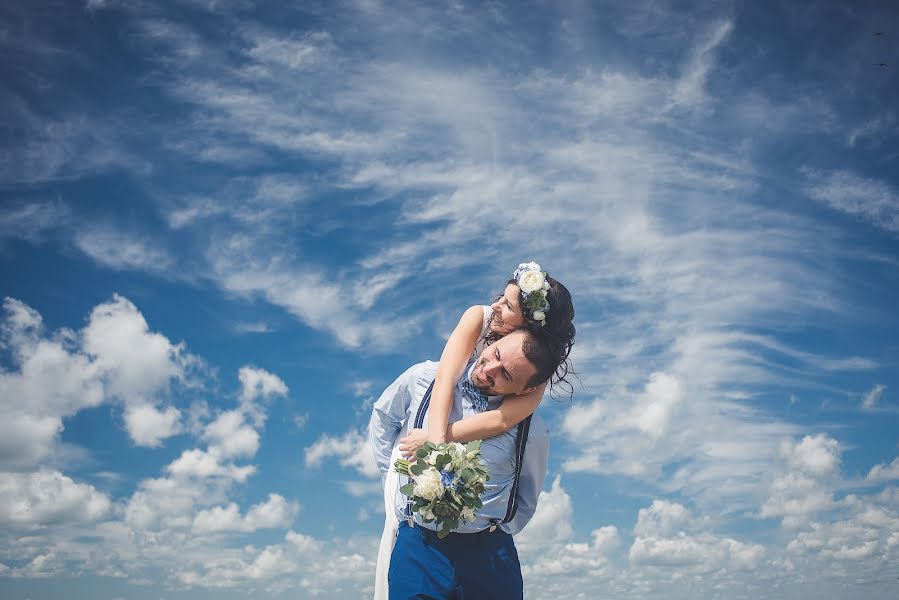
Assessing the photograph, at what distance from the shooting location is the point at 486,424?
646 centimetres

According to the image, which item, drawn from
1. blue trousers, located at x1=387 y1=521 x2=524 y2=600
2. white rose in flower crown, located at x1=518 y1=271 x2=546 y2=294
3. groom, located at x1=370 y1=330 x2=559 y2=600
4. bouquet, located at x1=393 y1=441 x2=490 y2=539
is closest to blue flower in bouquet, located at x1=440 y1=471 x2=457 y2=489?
bouquet, located at x1=393 y1=441 x2=490 y2=539

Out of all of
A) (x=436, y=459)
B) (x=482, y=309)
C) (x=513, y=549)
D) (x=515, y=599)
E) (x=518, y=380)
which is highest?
(x=482, y=309)

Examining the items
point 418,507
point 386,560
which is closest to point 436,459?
point 418,507

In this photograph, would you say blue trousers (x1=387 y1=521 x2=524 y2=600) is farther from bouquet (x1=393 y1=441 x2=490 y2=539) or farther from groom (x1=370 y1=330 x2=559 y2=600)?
bouquet (x1=393 y1=441 x2=490 y2=539)

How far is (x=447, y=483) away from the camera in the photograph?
20.0 ft

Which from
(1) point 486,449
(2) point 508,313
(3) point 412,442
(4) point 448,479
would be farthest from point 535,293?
(4) point 448,479

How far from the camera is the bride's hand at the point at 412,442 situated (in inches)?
257

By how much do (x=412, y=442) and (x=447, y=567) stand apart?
109cm

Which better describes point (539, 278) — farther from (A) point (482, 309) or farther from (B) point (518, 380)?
(B) point (518, 380)

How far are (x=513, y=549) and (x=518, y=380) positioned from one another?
1674mm

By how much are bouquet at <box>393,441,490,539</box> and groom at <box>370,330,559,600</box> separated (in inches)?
12.4

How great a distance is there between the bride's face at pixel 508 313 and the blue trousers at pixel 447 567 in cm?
184

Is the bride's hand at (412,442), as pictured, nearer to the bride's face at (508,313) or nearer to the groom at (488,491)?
the groom at (488,491)

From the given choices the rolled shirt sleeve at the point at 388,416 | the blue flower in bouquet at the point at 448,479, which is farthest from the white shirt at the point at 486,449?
the blue flower in bouquet at the point at 448,479
